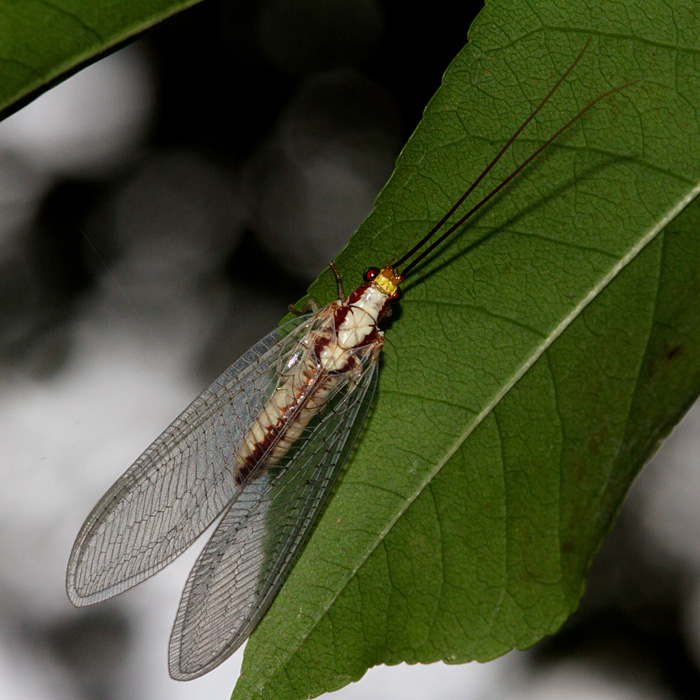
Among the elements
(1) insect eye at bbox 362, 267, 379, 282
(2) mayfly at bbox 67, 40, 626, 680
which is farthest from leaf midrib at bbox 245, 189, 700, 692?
(1) insect eye at bbox 362, 267, 379, 282

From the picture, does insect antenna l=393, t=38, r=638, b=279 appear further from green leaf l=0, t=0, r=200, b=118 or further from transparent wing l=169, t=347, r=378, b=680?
green leaf l=0, t=0, r=200, b=118

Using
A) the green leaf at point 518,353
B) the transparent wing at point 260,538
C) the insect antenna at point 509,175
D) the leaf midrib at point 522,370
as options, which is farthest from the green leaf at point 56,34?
the transparent wing at point 260,538

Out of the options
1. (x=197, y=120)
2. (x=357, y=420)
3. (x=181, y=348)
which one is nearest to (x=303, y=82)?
(x=197, y=120)

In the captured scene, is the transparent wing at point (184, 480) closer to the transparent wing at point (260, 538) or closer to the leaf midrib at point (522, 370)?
the transparent wing at point (260, 538)

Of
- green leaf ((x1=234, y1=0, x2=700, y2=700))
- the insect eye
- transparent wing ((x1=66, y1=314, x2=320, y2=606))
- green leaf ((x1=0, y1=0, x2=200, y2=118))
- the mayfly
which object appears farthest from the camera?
transparent wing ((x1=66, y1=314, x2=320, y2=606))

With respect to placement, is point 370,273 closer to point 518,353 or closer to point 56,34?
point 518,353

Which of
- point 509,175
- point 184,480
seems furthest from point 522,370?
point 184,480

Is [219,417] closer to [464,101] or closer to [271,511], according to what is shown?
[271,511]
